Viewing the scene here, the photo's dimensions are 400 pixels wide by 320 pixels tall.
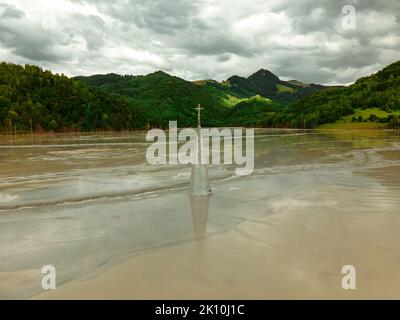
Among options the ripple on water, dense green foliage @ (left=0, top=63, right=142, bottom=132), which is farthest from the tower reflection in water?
dense green foliage @ (left=0, top=63, right=142, bottom=132)

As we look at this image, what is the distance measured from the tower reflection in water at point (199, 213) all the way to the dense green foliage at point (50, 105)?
145727 mm

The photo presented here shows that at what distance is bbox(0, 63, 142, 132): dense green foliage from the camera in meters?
145

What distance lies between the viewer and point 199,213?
1129 cm

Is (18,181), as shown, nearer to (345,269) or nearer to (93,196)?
(93,196)

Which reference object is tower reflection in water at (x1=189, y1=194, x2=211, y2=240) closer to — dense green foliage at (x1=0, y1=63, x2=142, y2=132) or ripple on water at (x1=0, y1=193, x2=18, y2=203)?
ripple on water at (x1=0, y1=193, x2=18, y2=203)

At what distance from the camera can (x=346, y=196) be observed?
13297 mm

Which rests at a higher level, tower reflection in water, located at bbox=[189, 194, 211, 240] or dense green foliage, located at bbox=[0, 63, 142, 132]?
dense green foliage, located at bbox=[0, 63, 142, 132]

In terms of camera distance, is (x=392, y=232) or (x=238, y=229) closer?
(x=392, y=232)

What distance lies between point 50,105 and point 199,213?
180 m

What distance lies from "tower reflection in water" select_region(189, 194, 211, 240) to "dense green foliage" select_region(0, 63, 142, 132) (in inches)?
5737

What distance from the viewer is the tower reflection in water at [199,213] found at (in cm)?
925

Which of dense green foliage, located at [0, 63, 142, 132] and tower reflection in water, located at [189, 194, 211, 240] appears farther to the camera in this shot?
dense green foliage, located at [0, 63, 142, 132]

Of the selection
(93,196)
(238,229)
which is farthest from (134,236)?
(93,196)
